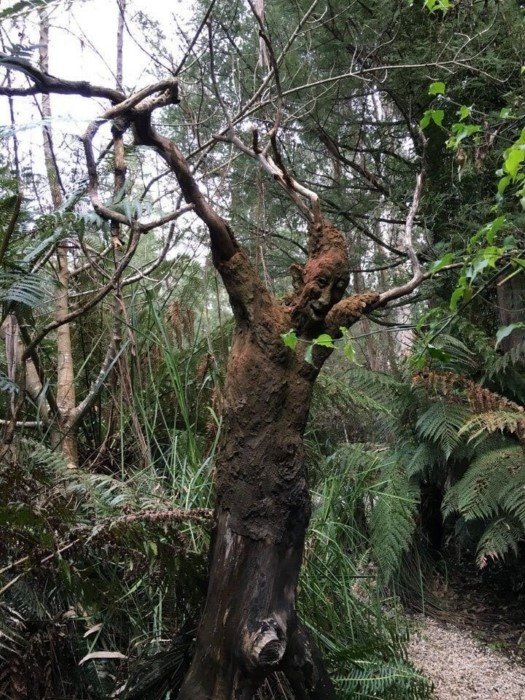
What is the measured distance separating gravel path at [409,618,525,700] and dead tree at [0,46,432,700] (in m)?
0.85

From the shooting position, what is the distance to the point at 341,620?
1566 mm

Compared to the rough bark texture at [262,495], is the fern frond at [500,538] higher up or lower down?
lower down

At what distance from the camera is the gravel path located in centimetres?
175

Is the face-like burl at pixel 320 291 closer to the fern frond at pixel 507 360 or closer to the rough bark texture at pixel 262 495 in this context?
the rough bark texture at pixel 262 495

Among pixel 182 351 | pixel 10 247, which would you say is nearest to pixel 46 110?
pixel 10 247

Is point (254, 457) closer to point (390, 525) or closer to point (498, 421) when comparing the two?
point (390, 525)

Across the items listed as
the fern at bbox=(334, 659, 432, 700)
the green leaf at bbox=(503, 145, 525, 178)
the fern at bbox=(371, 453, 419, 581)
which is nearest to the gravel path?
the fern at bbox=(371, 453, 419, 581)

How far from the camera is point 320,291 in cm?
118

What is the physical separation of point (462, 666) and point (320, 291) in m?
1.43

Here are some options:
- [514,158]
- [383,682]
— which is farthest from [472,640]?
[514,158]

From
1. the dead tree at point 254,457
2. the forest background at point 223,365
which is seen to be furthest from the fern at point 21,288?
the dead tree at point 254,457

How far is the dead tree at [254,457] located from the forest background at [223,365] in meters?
0.09

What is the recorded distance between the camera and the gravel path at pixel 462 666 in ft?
5.75

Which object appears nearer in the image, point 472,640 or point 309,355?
point 309,355
